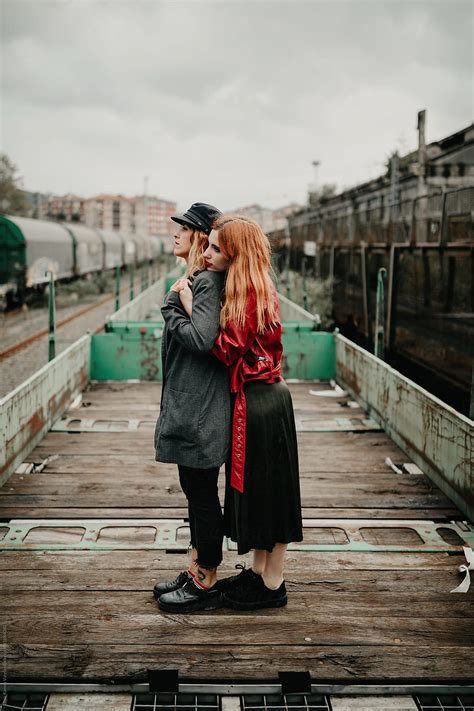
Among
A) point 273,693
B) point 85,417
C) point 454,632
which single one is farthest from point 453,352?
point 273,693

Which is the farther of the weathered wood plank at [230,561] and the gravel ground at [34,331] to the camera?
the gravel ground at [34,331]

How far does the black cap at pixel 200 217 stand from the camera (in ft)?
10.3

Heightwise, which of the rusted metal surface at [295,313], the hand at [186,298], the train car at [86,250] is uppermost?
the train car at [86,250]

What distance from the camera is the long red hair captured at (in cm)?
294

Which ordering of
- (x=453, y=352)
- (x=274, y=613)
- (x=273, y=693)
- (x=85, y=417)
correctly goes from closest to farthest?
(x=273, y=693) → (x=274, y=613) → (x=85, y=417) → (x=453, y=352)

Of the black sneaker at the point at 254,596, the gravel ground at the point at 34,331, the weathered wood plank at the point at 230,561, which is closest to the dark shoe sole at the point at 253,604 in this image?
the black sneaker at the point at 254,596

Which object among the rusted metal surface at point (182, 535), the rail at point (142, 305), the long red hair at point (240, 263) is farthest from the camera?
the rail at point (142, 305)

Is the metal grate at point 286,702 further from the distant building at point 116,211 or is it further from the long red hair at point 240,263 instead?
the distant building at point 116,211

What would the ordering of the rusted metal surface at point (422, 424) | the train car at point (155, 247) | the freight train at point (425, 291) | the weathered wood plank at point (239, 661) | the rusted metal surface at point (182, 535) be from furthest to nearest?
the train car at point (155, 247), the freight train at point (425, 291), the rusted metal surface at point (422, 424), the rusted metal surface at point (182, 535), the weathered wood plank at point (239, 661)

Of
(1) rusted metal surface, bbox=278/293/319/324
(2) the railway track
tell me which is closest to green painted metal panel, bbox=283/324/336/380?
(1) rusted metal surface, bbox=278/293/319/324

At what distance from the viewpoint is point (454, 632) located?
3.06 meters

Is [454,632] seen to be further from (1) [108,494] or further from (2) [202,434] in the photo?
(1) [108,494]

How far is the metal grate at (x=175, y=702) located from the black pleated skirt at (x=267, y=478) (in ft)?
2.11

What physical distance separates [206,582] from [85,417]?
404 cm
